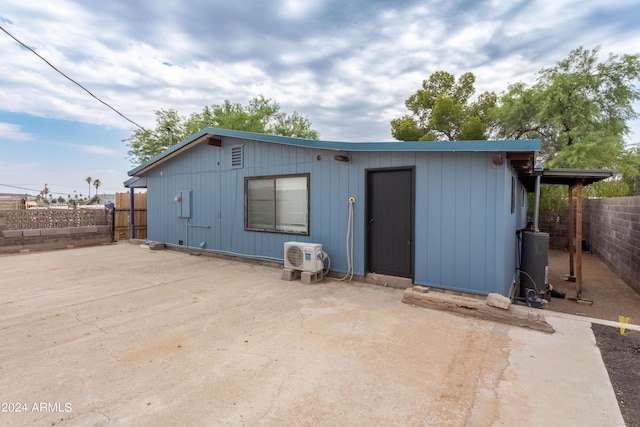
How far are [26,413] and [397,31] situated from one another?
948 centimetres

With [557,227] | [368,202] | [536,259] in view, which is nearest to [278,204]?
[368,202]

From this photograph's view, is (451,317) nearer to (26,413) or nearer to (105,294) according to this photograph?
(26,413)

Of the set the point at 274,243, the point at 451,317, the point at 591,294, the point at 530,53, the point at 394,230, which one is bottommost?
the point at 591,294

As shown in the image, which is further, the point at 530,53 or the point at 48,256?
the point at 530,53

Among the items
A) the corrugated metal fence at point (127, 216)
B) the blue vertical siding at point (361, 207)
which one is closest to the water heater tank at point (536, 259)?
the blue vertical siding at point (361, 207)

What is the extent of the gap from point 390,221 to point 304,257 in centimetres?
148

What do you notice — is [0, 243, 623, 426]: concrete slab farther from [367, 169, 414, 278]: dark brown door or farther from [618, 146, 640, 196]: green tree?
[618, 146, 640, 196]: green tree

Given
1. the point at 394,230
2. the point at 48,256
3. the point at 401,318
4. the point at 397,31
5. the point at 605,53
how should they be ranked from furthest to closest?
1. the point at 605,53
2. the point at 397,31
3. the point at 48,256
4. the point at 394,230
5. the point at 401,318

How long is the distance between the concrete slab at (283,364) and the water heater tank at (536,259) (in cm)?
212

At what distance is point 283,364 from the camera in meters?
2.39

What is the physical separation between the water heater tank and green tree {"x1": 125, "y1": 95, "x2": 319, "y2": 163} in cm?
1692

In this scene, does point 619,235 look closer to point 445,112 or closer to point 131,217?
point 445,112

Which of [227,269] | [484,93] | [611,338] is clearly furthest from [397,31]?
[484,93]

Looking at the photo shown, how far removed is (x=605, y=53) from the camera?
12.5 metres
